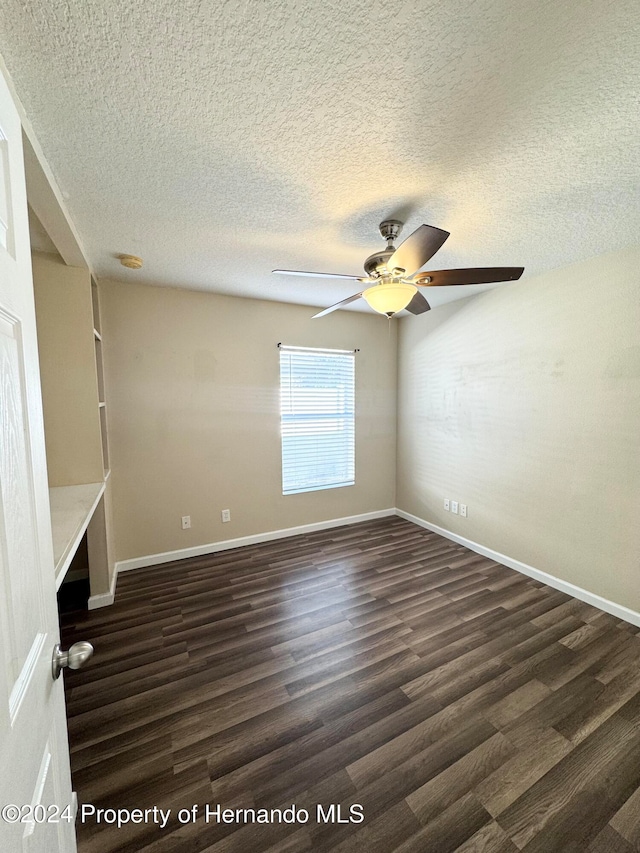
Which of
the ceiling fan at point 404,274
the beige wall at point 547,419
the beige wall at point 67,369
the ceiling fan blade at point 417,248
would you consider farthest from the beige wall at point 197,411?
the ceiling fan blade at point 417,248

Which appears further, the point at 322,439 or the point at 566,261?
the point at 322,439

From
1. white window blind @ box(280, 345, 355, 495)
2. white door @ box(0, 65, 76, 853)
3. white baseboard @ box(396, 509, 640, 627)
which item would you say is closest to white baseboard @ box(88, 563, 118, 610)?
white window blind @ box(280, 345, 355, 495)

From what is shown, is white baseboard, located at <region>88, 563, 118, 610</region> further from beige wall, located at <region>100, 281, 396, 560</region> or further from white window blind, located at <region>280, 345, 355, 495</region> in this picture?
white window blind, located at <region>280, 345, 355, 495</region>

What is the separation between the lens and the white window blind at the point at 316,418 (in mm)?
3482

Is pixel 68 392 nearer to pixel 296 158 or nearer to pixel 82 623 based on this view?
pixel 82 623

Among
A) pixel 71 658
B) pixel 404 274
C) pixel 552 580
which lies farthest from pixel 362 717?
pixel 404 274

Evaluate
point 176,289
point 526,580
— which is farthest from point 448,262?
point 526,580

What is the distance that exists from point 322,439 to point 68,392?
2305 millimetres

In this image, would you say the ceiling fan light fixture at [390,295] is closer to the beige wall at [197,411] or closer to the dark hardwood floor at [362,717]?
the beige wall at [197,411]

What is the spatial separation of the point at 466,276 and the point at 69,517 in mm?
2304

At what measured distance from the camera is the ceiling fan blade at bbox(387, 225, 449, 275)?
1.35 m

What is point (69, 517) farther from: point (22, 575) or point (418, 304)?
point (418, 304)

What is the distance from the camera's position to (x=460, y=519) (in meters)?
3.40

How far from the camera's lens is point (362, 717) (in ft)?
5.11
